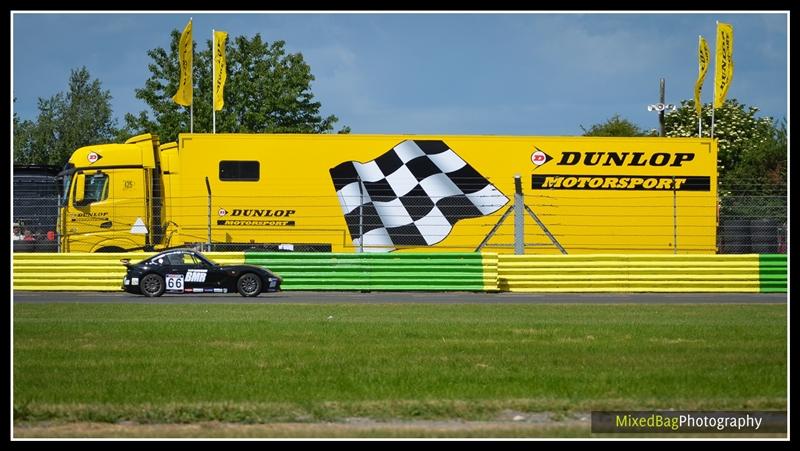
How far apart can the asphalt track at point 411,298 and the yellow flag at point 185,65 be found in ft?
27.0

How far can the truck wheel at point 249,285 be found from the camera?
1958cm

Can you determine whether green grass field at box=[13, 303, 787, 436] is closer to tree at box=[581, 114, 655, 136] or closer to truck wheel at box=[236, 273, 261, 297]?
truck wheel at box=[236, 273, 261, 297]

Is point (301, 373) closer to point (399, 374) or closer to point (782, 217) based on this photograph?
point (399, 374)

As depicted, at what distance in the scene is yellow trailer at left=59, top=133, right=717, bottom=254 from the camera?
22.8 metres

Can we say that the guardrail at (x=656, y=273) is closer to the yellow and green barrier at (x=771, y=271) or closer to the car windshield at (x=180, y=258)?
the yellow and green barrier at (x=771, y=271)

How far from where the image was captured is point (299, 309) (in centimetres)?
1583

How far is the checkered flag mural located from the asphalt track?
2275 mm

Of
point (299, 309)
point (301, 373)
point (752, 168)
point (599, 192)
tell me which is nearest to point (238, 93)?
point (752, 168)

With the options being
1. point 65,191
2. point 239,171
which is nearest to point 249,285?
point 239,171

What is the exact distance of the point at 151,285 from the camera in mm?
19422

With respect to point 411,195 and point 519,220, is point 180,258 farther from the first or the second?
point 519,220

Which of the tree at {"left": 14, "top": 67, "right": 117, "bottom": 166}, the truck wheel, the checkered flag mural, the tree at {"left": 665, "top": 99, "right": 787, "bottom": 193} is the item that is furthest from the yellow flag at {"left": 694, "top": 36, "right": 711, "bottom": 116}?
the tree at {"left": 14, "top": 67, "right": 117, "bottom": 166}

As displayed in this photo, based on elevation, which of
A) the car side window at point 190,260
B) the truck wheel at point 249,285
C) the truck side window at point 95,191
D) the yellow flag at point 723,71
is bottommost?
the truck wheel at point 249,285

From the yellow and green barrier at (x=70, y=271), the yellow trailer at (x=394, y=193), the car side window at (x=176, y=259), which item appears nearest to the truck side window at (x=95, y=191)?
the yellow trailer at (x=394, y=193)
